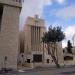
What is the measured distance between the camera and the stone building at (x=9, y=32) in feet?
134

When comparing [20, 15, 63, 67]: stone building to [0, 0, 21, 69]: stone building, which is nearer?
[0, 0, 21, 69]: stone building

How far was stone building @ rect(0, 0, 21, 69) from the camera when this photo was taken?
40875 millimetres

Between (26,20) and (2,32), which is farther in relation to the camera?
(26,20)

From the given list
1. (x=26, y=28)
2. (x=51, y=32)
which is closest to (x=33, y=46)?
(x=26, y=28)

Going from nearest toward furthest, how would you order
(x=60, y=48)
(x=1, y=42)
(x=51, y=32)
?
(x=1, y=42) → (x=51, y=32) → (x=60, y=48)

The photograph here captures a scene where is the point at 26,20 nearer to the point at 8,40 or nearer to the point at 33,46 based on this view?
the point at 33,46

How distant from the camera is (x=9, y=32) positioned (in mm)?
41875

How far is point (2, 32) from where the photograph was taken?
41312mm

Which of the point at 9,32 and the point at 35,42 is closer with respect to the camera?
the point at 9,32

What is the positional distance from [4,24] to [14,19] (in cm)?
242

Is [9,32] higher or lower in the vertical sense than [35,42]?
higher

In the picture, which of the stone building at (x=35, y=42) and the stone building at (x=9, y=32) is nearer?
the stone building at (x=9, y=32)

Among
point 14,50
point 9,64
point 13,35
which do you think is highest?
point 13,35

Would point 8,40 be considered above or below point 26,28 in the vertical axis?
below
